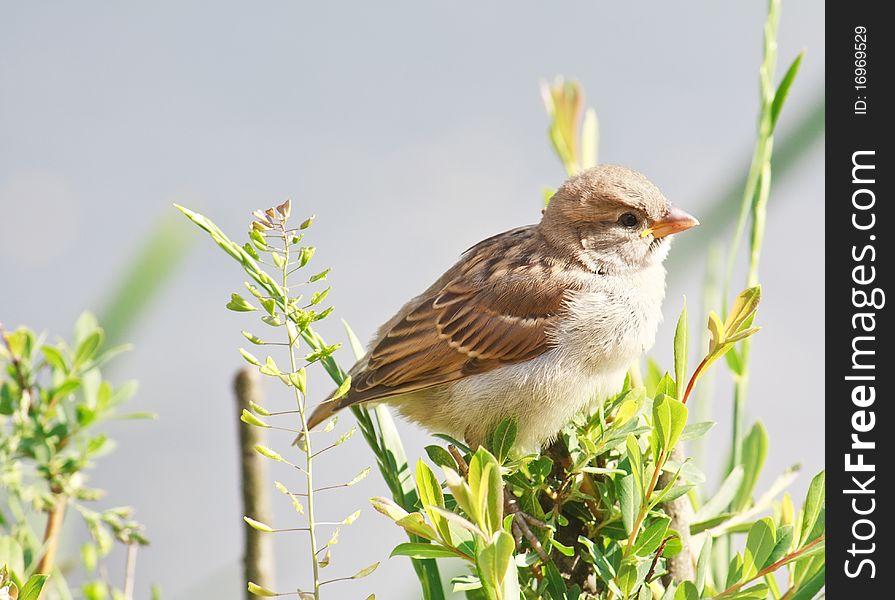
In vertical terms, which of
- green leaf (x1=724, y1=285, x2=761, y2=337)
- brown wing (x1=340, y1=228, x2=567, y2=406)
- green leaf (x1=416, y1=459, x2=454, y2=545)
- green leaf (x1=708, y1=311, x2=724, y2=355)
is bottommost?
green leaf (x1=416, y1=459, x2=454, y2=545)

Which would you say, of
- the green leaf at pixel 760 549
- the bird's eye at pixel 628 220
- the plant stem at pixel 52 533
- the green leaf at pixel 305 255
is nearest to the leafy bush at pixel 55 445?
the plant stem at pixel 52 533

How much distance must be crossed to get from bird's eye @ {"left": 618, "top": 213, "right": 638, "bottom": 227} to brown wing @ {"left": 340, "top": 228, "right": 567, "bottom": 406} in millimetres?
118

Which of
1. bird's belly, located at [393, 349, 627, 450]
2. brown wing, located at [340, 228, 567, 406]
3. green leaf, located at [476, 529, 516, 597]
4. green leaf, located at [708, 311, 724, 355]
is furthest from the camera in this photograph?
brown wing, located at [340, 228, 567, 406]

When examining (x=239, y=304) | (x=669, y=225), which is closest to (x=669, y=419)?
(x=239, y=304)

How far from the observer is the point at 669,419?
22.1 inches

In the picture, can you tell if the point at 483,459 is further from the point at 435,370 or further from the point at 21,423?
the point at 435,370

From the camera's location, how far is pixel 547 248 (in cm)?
130

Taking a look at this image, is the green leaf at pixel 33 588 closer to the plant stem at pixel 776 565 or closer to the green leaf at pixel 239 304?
the green leaf at pixel 239 304

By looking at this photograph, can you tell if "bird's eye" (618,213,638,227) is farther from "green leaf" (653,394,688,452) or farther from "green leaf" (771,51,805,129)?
"green leaf" (653,394,688,452)

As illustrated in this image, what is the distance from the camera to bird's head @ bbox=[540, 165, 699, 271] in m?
1.28

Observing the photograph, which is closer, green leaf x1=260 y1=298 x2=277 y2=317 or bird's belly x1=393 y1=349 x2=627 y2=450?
green leaf x1=260 y1=298 x2=277 y2=317

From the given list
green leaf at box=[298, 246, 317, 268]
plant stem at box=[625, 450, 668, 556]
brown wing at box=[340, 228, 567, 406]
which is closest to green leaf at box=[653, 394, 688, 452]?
plant stem at box=[625, 450, 668, 556]
